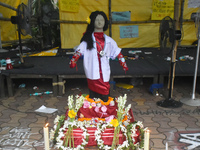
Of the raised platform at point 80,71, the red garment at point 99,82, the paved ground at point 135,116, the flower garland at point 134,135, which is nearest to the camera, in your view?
the flower garland at point 134,135

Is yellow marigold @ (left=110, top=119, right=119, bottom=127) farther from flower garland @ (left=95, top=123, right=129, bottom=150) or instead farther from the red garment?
the red garment

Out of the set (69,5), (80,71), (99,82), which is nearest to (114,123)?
(99,82)

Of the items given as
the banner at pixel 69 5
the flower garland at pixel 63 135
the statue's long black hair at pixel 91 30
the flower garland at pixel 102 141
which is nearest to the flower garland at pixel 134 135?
the flower garland at pixel 102 141

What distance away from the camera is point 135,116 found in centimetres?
342

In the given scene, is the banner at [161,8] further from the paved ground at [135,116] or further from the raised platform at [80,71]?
the paved ground at [135,116]

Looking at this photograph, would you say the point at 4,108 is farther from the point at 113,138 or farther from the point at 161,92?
the point at 161,92

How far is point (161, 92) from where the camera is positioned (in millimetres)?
4371

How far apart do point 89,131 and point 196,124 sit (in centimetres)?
167

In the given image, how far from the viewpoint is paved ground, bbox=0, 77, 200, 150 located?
8.91 feet

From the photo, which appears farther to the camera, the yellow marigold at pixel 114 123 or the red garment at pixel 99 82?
the red garment at pixel 99 82

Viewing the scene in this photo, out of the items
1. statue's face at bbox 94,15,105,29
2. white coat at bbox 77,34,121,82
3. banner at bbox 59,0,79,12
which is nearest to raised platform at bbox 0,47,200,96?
white coat at bbox 77,34,121,82

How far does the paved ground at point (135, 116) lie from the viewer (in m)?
2.72

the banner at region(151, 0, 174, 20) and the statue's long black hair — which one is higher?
the banner at region(151, 0, 174, 20)

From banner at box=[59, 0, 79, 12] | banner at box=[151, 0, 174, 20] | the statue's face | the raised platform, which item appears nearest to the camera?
the statue's face
